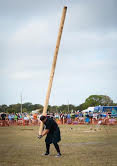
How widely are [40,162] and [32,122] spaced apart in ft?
72.3

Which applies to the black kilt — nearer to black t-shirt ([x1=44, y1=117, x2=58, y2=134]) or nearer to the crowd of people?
black t-shirt ([x1=44, y1=117, x2=58, y2=134])

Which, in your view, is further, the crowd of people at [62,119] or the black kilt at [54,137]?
the crowd of people at [62,119]

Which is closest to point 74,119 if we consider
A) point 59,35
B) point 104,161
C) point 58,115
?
point 58,115

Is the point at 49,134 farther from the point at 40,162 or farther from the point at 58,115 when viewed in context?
the point at 58,115

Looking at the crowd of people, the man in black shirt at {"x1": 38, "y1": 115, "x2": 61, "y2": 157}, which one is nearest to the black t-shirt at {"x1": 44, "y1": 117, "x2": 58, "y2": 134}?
the man in black shirt at {"x1": 38, "y1": 115, "x2": 61, "y2": 157}

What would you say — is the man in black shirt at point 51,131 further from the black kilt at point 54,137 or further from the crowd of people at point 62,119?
the crowd of people at point 62,119

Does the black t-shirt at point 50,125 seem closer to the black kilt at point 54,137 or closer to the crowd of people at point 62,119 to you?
the black kilt at point 54,137

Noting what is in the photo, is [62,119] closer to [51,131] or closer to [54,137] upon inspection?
[51,131]

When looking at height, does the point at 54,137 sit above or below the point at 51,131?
below

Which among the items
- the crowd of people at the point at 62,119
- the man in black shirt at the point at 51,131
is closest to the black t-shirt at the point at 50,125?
the man in black shirt at the point at 51,131

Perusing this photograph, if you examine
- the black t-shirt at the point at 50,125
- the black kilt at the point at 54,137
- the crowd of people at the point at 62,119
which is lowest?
the black kilt at the point at 54,137

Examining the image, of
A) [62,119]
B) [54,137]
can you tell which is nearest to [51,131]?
[54,137]

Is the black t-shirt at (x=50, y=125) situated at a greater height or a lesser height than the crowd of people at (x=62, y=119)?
lesser

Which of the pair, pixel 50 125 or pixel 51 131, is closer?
pixel 50 125
